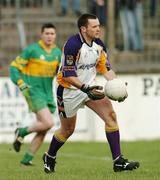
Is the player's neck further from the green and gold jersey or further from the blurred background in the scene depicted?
the blurred background

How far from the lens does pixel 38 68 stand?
14219 mm

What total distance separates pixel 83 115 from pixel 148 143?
1788mm

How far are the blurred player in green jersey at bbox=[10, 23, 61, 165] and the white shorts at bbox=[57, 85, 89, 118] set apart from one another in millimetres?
2955

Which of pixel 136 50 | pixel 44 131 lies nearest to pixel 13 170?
pixel 44 131

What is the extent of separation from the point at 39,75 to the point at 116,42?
19.8 feet

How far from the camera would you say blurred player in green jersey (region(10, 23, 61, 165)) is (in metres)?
13.9

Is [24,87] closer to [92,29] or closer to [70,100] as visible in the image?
[70,100]

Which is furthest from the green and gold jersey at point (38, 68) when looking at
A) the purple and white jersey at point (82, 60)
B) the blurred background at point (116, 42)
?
the blurred background at point (116, 42)

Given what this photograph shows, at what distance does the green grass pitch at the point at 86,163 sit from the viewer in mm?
10375

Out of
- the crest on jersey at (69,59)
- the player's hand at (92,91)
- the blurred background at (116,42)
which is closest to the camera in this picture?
the player's hand at (92,91)

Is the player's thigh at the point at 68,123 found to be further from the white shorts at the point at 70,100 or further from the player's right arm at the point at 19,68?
the player's right arm at the point at 19,68

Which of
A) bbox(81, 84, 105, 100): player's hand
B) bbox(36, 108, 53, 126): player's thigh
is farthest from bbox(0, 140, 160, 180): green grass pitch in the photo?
bbox(81, 84, 105, 100): player's hand

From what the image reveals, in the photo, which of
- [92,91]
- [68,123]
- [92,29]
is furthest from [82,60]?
[68,123]

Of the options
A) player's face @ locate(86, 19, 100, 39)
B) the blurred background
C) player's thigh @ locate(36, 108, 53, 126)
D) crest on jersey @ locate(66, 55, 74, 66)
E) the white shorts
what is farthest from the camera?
the blurred background
